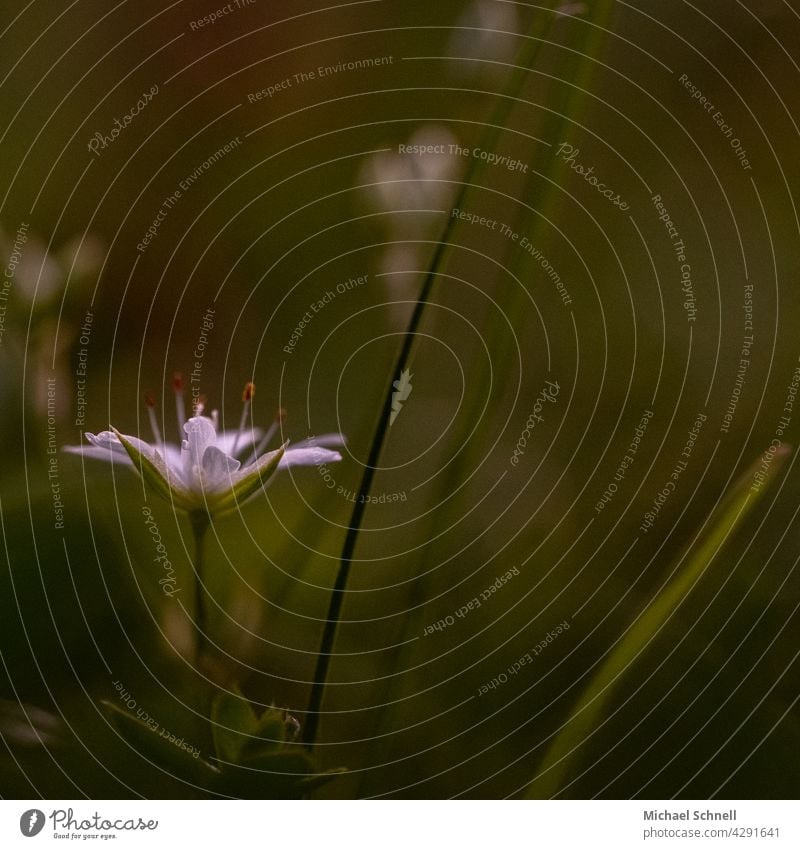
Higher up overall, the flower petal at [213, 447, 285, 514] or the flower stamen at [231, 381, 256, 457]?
the flower stamen at [231, 381, 256, 457]

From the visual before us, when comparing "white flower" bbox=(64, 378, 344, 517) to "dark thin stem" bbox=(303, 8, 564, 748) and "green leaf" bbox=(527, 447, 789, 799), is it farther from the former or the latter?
"green leaf" bbox=(527, 447, 789, 799)

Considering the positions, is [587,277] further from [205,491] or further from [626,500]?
[205,491]

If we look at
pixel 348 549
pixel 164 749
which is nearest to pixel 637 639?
pixel 348 549

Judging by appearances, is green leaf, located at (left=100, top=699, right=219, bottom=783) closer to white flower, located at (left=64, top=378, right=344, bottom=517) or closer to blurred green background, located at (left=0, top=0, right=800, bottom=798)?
blurred green background, located at (left=0, top=0, right=800, bottom=798)

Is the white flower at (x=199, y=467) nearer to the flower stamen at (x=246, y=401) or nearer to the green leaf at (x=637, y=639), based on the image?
the flower stamen at (x=246, y=401)

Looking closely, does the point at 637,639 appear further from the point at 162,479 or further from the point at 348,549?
the point at 162,479

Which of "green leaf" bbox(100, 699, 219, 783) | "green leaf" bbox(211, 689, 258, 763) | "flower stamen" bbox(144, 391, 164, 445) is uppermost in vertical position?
"flower stamen" bbox(144, 391, 164, 445)

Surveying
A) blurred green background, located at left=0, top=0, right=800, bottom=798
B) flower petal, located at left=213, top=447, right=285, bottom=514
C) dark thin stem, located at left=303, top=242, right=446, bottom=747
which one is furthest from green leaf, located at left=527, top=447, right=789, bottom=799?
flower petal, located at left=213, top=447, right=285, bottom=514
